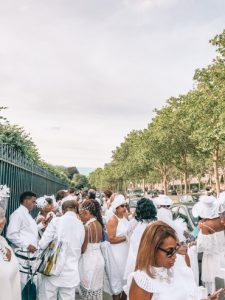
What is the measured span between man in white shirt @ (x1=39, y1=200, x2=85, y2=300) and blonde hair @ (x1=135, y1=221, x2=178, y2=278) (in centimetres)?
265

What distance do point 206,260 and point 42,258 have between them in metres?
2.27

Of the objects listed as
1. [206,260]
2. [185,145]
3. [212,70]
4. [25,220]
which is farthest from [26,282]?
[185,145]

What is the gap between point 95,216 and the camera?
575cm

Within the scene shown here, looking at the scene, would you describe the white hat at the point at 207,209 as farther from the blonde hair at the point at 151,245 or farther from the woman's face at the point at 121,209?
the blonde hair at the point at 151,245

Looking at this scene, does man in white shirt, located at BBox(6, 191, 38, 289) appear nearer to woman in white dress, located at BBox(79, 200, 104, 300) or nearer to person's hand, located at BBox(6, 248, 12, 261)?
woman in white dress, located at BBox(79, 200, 104, 300)

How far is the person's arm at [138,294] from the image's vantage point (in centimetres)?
246

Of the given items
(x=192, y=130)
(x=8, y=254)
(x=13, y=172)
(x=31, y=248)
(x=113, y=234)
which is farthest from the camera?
(x=192, y=130)

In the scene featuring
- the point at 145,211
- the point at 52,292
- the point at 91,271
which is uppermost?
the point at 145,211

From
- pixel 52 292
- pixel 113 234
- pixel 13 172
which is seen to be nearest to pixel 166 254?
pixel 52 292

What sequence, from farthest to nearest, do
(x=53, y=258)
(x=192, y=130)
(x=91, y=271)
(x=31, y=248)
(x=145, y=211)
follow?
1. (x=192, y=130)
2. (x=91, y=271)
3. (x=145, y=211)
4. (x=31, y=248)
5. (x=53, y=258)

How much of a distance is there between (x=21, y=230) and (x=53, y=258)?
2.41 ft

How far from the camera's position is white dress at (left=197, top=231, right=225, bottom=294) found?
5.12 m

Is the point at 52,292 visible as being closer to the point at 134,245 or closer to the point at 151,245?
the point at 134,245

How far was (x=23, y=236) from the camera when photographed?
536cm
